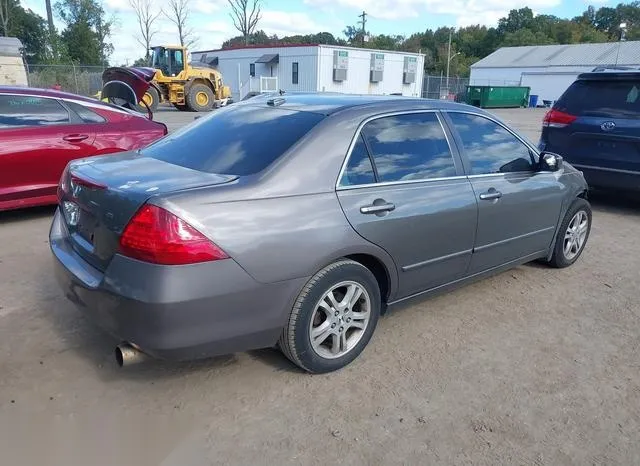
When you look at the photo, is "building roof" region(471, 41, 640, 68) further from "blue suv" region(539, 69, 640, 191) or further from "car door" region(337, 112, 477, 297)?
"car door" region(337, 112, 477, 297)

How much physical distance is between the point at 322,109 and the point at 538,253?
239cm

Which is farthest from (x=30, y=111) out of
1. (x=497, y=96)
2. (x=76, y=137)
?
(x=497, y=96)

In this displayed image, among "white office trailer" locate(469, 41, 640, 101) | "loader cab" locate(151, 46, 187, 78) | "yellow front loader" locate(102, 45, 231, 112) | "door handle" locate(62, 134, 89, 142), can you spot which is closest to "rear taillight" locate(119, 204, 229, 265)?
"door handle" locate(62, 134, 89, 142)

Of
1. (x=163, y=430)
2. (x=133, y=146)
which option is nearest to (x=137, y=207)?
(x=163, y=430)

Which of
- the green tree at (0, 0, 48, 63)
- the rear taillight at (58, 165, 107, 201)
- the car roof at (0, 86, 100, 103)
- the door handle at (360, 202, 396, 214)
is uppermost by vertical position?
the green tree at (0, 0, 48, 63)

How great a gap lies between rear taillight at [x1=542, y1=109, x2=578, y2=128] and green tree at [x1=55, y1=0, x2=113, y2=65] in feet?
155

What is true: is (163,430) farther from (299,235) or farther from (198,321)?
(299,235)

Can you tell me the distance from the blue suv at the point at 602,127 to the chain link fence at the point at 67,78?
26.9 meters

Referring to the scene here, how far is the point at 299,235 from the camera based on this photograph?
274 centimetres

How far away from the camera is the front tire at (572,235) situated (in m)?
4.70

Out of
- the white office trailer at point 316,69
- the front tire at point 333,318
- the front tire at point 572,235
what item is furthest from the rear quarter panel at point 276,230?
the white office trailer at point 316,69

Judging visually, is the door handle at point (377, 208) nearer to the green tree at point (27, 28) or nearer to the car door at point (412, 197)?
the car door at point (412, 197)

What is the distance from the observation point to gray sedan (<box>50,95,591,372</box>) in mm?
2516

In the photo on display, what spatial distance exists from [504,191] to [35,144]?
188 inches
